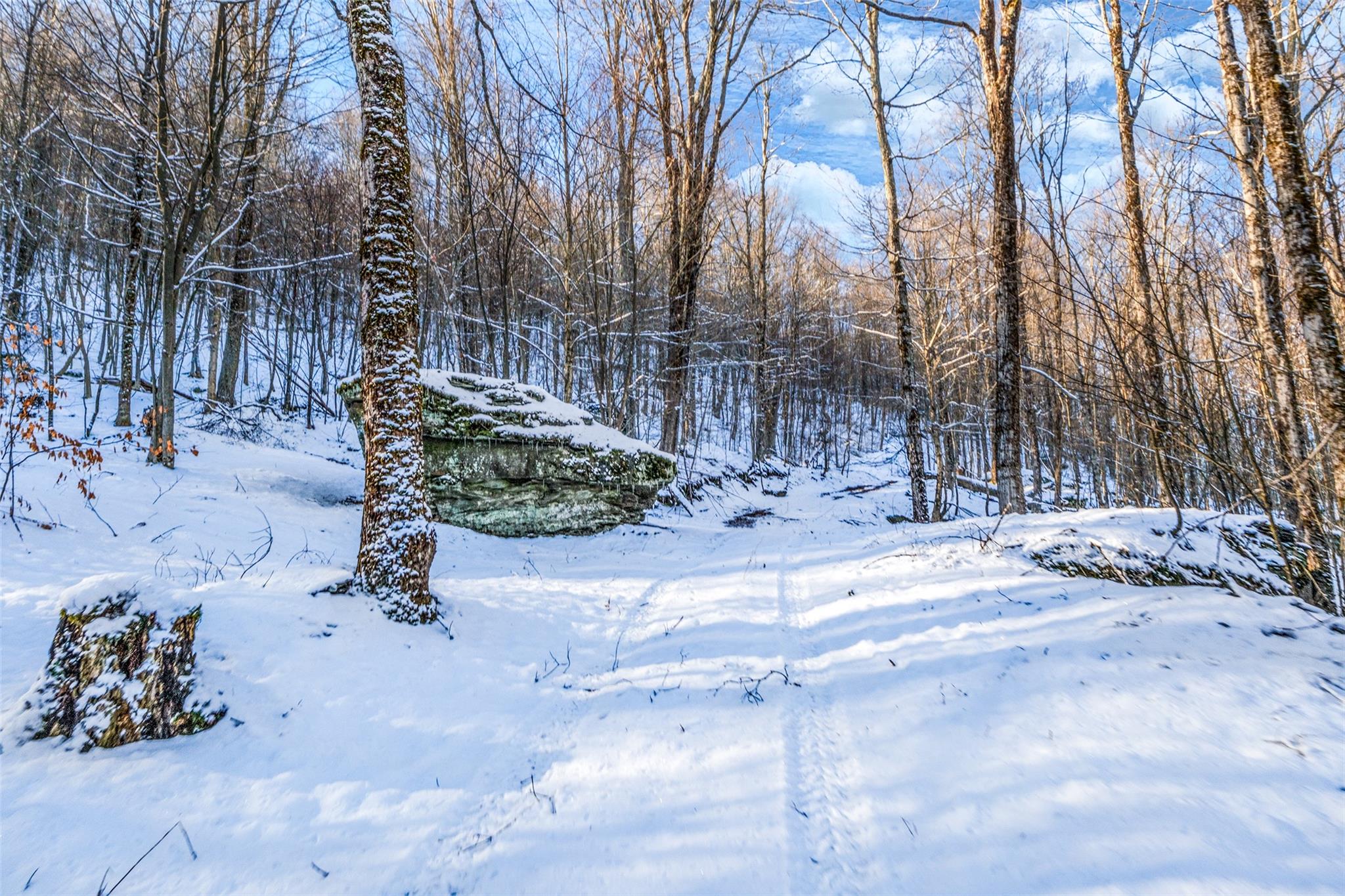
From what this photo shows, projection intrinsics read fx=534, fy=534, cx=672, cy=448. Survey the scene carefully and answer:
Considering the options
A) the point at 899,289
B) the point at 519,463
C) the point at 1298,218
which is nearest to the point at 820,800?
the point at 1298,218

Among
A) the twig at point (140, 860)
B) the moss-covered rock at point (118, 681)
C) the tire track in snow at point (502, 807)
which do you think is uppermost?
the moss-covered rock at point (118, 681)

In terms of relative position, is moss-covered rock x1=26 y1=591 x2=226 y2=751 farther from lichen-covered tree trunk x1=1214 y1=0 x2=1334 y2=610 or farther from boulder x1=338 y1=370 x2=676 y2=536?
lichen-covered tree trunk x1=1214 y1=0 x2=1334 y2=610

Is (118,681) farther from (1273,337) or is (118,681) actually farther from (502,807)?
(1273,337)

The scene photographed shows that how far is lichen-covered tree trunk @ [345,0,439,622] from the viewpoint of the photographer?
4.23m

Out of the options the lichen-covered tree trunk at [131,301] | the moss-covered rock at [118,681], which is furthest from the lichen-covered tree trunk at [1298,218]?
the lichen-covered tree trunk at [131,301]

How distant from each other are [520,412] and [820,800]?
735cm

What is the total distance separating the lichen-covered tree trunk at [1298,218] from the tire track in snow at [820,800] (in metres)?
3.51

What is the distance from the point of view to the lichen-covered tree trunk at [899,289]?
10.8m

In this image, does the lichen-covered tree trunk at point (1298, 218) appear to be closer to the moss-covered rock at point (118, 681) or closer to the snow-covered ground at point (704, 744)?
the snow-covered ground at point (704, 744)

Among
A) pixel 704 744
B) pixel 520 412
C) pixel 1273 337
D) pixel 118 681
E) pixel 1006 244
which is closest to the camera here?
pixel 118 681

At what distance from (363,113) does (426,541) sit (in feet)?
11.6

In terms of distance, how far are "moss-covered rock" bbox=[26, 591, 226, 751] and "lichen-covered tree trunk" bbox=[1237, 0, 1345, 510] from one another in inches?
268

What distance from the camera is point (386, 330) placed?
4234 mm

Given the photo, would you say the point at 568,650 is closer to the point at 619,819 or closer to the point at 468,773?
the point at 468,773
